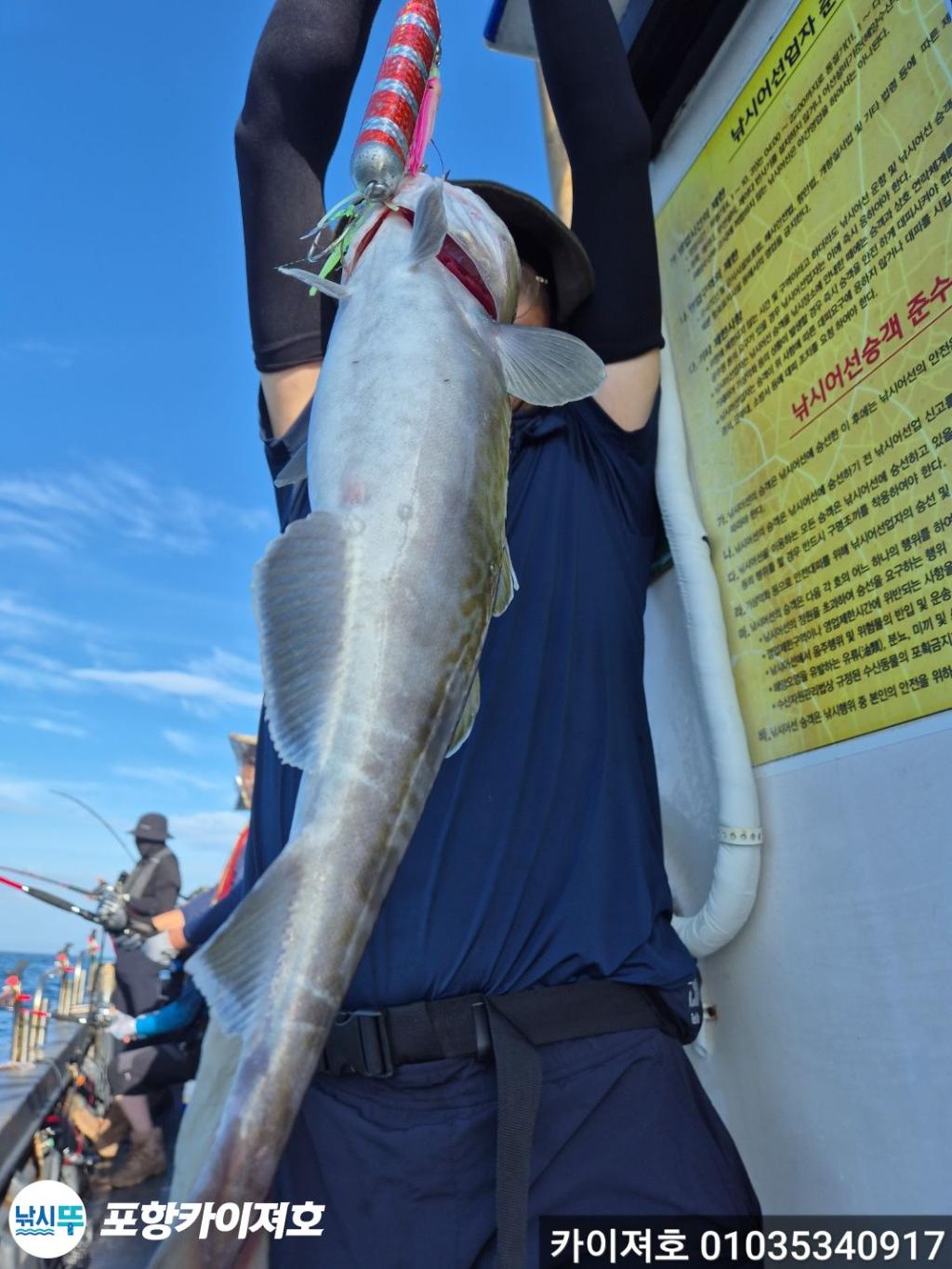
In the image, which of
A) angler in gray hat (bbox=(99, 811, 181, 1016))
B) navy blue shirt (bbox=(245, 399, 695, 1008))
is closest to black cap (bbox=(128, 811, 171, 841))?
angler in gray hat (bbox=(99, 811, 181, 1016))

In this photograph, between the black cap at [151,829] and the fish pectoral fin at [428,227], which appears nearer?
the fish pectoral fin at [428,227]

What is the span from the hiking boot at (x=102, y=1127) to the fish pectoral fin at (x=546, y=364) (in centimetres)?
716

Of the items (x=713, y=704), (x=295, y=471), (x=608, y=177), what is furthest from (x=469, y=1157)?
(x=608, y=177)

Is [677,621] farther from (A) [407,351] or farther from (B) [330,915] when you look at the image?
(B) [330,915]

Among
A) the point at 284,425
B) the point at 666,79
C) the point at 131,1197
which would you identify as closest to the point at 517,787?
the point at 284,425

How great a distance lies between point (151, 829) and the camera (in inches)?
358

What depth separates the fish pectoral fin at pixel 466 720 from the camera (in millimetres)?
1409

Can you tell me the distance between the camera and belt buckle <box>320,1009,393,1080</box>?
1468mm

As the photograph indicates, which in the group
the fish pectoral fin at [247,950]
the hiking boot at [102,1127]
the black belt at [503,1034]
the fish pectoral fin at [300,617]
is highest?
the fish pectoral fin at [300,617]

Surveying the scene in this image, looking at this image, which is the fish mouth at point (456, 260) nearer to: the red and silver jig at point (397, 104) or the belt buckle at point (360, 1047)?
the red and silver jig at point (397, 104)

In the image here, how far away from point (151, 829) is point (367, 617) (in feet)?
28.4

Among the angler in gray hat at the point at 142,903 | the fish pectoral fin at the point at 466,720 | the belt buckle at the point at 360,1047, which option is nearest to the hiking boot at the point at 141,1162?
the angler in gray hat at the point at 142,903

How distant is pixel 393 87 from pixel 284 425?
31.9 inches

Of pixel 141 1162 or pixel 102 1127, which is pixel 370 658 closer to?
pixel 141 1162
